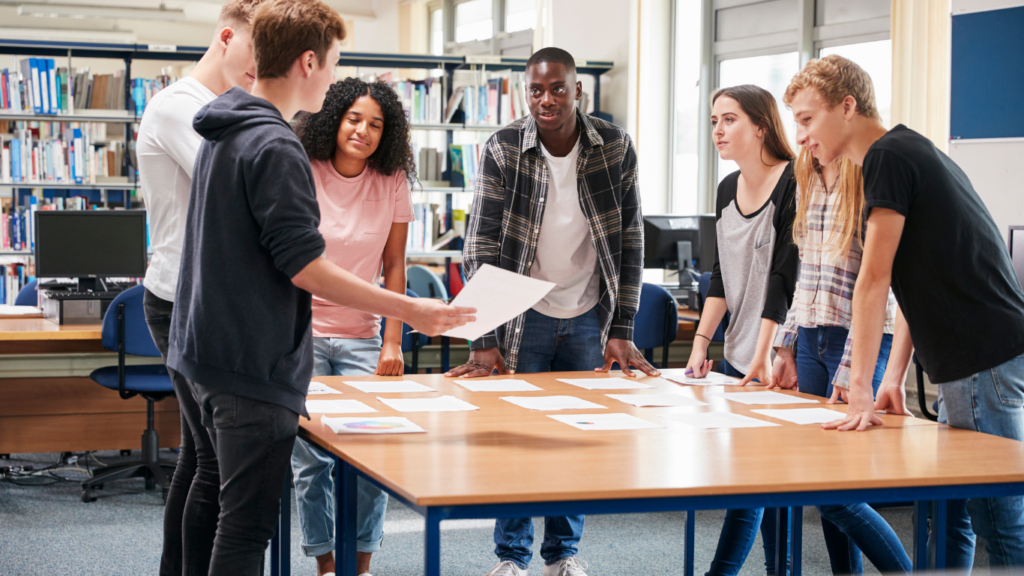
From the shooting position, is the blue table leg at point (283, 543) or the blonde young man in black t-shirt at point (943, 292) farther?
the blue table leg at point (283, 543)

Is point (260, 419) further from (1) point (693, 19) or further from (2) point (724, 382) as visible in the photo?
(1) point (693, 19)

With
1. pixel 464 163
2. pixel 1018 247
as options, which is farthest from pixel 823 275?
pixel 464 163

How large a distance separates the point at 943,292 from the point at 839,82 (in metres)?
0.44

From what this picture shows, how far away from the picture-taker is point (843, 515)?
211 cm

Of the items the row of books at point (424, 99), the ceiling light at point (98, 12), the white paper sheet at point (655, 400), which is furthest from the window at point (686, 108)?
the ceiling light at point (98, 12)

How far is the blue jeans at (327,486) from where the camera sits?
2.47 meters

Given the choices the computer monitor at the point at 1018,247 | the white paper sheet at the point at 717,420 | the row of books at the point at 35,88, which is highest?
the row of books at the point at 35,88

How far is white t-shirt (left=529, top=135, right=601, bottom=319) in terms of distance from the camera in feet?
8.29

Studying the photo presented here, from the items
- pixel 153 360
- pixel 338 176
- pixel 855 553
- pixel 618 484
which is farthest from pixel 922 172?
pixel 153 360

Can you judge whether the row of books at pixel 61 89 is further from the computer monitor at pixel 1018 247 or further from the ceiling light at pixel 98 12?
the computer monitor at pixel 1018 247

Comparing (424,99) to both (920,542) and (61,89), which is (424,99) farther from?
(920,542)

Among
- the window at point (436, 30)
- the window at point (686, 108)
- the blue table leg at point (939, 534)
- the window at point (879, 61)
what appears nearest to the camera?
the blue table leg at point (939, 534)

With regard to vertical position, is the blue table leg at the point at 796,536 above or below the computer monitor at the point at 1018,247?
below

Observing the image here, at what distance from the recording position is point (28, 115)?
19.3 feet
